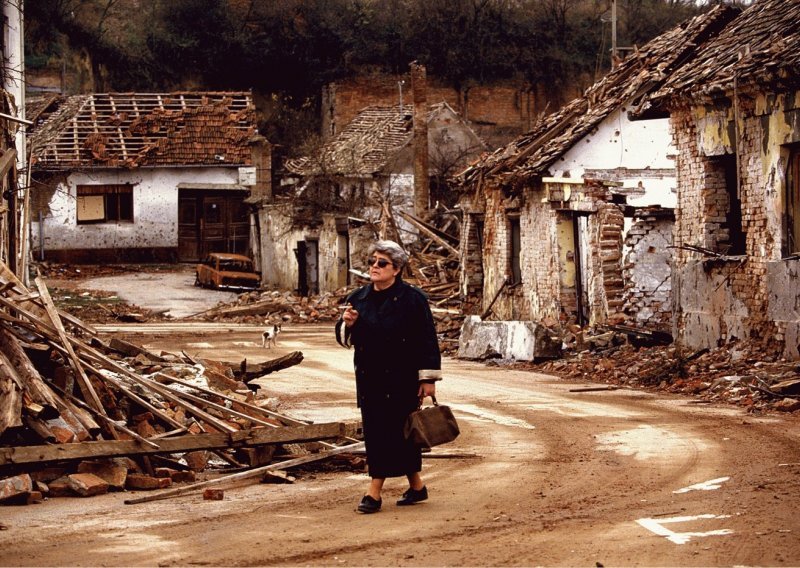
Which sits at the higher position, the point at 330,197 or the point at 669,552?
the point at 330,197

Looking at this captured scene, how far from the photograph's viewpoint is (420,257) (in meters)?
37.6

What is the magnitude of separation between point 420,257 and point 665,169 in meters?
12.1

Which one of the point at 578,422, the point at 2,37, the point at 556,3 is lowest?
the point at 578,422

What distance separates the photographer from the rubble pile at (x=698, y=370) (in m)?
15.0

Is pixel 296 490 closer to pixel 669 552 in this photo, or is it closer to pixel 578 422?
pixel 669 552

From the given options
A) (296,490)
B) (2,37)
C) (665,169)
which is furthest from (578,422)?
(2,37)

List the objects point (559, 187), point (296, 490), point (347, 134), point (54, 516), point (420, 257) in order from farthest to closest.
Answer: point (347, 134)
point (420, 257)
point (559, 187)
point (296, 490)
point (54, 516)

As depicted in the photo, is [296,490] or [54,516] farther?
[296,490]

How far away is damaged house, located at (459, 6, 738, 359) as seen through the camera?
81.7 ft

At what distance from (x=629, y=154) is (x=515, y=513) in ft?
65.0

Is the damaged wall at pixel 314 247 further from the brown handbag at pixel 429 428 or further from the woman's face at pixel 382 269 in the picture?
the brown handbag at pixel 429 428

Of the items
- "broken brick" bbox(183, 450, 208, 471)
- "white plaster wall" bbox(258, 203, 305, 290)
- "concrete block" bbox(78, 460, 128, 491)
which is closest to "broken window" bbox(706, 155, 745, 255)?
"broken brick" bbox(183, 450, 208, 471)

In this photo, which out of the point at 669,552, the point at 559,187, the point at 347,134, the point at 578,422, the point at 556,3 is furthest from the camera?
the point at 556,3

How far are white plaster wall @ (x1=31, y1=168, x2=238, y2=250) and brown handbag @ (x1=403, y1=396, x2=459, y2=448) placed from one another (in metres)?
42.3
